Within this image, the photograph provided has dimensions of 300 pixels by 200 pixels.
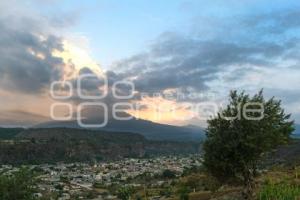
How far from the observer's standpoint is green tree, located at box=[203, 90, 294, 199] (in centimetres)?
4572

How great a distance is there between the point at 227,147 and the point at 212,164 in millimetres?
2815

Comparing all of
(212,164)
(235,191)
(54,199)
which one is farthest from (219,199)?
(54,199)

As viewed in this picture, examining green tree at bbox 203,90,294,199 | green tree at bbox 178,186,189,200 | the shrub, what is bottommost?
green tree at bbox 178,186,189,200

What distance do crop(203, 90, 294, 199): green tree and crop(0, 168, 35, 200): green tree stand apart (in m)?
20.1

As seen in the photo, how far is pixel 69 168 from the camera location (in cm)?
19050

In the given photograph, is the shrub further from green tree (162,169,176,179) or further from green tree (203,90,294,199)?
green tree (162,169,176,179)

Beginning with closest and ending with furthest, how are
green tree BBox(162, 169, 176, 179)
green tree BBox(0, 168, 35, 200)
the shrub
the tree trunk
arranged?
the shrub → the tree trunk → green tree BBox(0, 168, 35, 200) → green tree BBox(162, 169, 176, 179)

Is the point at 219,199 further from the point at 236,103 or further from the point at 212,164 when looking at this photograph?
the point at 236,103

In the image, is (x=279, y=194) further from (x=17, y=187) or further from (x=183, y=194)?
(x=183, y=194)

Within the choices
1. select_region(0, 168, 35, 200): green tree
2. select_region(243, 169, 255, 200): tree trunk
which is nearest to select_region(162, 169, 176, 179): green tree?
select_region(0, 168, 35, 200): green tree

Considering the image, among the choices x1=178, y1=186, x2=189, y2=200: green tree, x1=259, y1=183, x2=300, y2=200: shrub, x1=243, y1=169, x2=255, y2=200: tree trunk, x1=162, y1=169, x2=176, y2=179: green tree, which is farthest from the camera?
x1=162, y1=169, x2=176, y2=179: green tree

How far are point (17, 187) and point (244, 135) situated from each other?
24913 millimetres

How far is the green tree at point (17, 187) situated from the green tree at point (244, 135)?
2012cm

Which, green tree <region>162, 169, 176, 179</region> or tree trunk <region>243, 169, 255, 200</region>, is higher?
tree trunk <region>243, 169, 255, 200</region>
